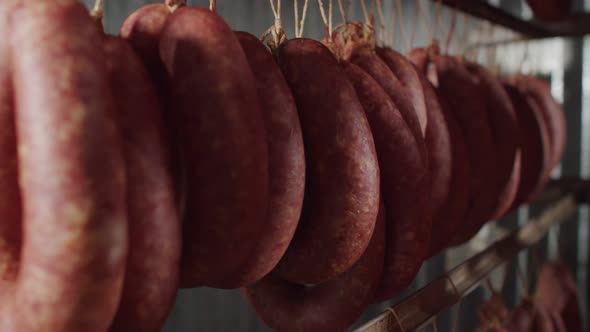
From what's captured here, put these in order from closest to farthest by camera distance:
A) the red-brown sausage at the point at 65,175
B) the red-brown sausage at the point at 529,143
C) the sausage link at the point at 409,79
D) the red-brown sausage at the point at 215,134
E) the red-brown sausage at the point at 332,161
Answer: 1. the red-brown sausage at the point at 65,175
2. the red-brown sausage at the point at 215,134
3. the red-brown sausage at the point at 332,161
4. the sausage link at the point at 409,79
5. the red-brown sausage at the point at 529,143

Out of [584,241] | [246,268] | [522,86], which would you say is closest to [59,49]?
[246,268]

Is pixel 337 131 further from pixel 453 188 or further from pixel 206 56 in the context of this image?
pixel 453 188

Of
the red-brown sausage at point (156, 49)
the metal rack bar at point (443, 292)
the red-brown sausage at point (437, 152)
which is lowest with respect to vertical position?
the metal rack bar at point (443, 292)

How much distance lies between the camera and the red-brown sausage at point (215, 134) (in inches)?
16.1

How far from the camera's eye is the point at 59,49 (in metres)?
0.32

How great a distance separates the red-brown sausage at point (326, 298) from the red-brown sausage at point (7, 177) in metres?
0.33

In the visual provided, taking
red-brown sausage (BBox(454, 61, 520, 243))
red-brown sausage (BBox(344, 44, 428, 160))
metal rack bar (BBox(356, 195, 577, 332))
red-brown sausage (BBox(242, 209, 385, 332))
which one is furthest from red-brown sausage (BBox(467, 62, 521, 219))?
red-brown sausage (BBox(242, 209, 385, 332))

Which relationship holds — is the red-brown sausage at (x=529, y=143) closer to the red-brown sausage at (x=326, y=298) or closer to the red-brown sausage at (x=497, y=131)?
the red-brown sausage at (x=497, y=131)

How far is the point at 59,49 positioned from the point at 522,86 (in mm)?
1296

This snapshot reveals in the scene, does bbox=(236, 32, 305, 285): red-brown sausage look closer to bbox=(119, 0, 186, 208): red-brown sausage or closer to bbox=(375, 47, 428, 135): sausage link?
bbox=(119, 0, 186, 208): red-brown sausage

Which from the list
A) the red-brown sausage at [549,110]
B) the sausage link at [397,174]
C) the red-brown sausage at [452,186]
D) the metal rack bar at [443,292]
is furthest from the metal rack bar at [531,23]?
the sausage link at [397,174]

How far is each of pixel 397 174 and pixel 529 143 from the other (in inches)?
27.1

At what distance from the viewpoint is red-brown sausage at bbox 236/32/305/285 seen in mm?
486

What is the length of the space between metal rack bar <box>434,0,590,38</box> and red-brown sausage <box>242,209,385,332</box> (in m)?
0.71
